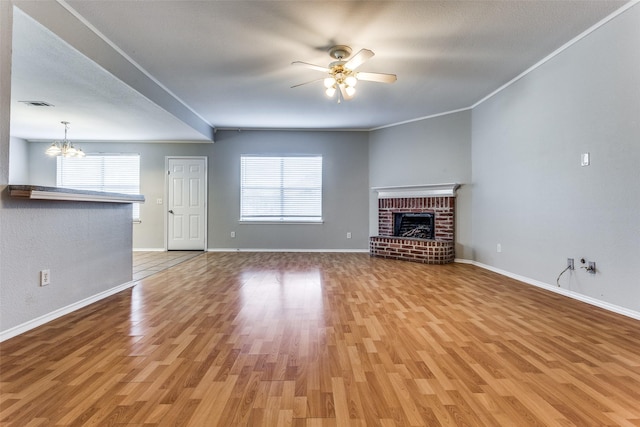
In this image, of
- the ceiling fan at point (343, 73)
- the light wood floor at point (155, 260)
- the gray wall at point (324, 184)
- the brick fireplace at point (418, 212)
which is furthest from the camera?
the gray wall at point (324, 184)

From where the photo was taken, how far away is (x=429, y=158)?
18.0ft

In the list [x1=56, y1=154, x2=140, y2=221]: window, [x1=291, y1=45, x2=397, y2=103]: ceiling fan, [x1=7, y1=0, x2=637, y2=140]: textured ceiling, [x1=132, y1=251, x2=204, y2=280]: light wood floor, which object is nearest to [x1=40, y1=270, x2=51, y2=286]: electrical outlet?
[x1=132, y1=251, x2=204, y2=280]: light wood floor

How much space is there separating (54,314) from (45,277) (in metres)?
0.33

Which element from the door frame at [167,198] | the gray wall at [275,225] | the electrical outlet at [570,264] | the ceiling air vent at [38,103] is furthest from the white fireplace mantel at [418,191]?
the ceiling air vent at [38,103]

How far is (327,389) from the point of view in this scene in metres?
1.49

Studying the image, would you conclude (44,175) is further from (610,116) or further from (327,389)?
(610,116)

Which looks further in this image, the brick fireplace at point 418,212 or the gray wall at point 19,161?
the gray wall at point 19,161

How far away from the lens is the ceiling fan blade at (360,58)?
2685 millimetres

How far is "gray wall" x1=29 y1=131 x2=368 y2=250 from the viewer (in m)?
6.34

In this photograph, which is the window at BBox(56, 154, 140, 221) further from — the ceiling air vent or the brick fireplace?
the brick fireplace

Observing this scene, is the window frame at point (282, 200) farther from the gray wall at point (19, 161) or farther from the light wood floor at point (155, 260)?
the gray wall at point (19, 161)

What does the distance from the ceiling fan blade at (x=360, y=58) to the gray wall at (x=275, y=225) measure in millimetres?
3293

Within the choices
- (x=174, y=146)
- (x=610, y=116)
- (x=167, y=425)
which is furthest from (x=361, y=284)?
(x=174, y=146)

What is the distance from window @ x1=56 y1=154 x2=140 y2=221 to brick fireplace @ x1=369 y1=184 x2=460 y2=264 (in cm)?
520
